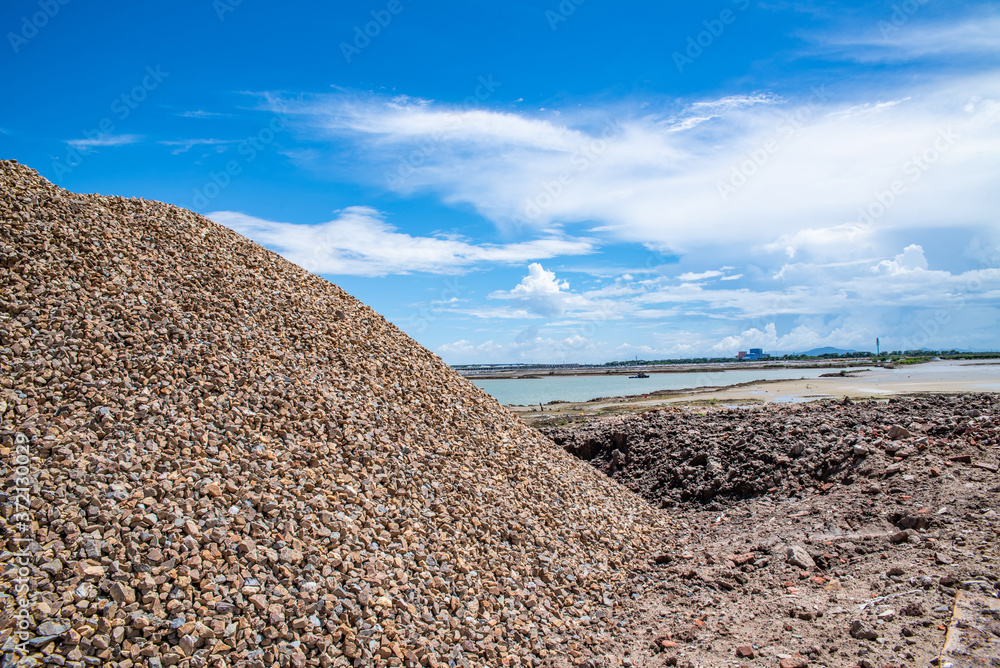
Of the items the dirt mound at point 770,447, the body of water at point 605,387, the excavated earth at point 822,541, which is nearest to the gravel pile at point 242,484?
the excavated earth at point 822,541

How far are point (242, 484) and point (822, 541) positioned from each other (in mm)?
6846

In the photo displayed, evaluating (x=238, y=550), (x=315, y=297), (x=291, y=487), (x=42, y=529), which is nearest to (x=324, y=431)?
(x=291, y=487)

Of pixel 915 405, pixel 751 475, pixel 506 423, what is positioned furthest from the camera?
pixel 915 405

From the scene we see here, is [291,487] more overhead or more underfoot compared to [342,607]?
more overhead

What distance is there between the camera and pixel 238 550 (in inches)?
187

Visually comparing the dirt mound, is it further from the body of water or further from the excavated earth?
the body of water

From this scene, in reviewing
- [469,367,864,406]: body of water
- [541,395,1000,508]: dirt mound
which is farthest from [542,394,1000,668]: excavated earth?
[469,367,864,406]: body of water

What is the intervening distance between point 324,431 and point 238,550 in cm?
194

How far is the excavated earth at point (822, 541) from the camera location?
4871 mm

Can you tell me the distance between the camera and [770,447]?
10.6 m

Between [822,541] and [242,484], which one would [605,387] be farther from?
[242,484]

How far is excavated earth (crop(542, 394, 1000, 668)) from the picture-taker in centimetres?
487

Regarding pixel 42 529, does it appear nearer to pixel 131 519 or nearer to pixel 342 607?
pixel 131 519

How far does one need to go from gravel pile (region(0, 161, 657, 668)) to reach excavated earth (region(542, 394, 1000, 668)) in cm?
99
